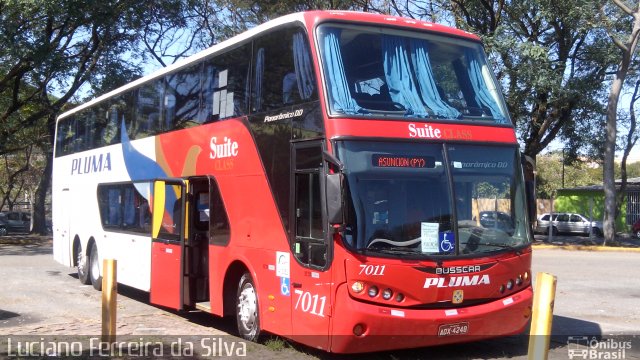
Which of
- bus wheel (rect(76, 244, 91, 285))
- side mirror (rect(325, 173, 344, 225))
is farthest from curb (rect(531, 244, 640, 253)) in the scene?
side mirror (rect(325, 173, 344, 225))

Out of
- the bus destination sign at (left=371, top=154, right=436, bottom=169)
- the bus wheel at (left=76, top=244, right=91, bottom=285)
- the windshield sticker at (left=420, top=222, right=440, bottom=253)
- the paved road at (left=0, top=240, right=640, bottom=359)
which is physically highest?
the bus destination sign at (left=371, top=154, right=436, bottom=169)

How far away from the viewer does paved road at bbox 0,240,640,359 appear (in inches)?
336

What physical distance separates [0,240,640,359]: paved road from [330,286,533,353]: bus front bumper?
74 centimetres

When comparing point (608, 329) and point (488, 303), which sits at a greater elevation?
point (488, 303)

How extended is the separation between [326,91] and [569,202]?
4086cm

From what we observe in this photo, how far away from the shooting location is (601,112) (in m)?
26.3

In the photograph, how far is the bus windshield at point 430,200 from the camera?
728cm

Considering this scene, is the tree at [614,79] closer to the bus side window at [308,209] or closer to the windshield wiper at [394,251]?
the bus side window at [308,209]

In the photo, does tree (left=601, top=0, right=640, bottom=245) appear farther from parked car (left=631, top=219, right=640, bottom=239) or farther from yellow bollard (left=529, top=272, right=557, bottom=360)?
yellow bollard (left=529, top=272, right=557, bottom=360)

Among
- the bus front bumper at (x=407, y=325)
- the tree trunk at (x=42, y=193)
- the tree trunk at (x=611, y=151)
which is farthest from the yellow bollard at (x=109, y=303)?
the tree trunk at (x=42, y=193)

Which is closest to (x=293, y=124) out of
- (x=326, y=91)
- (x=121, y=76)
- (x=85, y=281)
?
(x=326, y=91)

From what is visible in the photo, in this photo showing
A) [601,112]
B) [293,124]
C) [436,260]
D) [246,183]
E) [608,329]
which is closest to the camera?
[436,260]

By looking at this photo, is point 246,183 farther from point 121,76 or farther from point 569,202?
point 569,202
